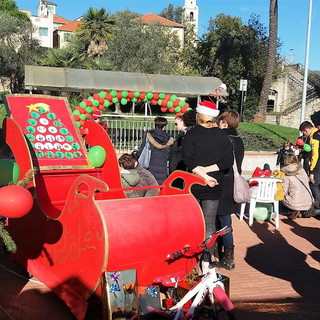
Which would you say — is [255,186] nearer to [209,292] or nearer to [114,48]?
→ [209,292]

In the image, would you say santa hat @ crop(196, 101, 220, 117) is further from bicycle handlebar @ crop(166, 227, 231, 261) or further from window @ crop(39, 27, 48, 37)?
window @ crop(39, 27, 48, 37)

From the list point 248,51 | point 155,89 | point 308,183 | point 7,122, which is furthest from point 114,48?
point 7,122

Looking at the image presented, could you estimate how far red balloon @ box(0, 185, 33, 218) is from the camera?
2896 millimetres

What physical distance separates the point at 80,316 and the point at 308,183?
618 cm

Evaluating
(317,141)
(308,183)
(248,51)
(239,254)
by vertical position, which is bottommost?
(239,254)

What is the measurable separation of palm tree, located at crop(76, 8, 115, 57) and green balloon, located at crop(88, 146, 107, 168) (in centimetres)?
3435

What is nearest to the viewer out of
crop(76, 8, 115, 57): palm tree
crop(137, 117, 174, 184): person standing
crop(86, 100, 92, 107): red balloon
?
crop(137, 117, 174, 184): person standing

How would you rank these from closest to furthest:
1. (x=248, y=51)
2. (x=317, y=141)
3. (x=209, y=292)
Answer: (x=209, y=292) → (x=317, y=141) → (x=248, y=51)

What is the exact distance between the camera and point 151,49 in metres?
39.6

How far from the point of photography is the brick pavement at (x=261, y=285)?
3994mm

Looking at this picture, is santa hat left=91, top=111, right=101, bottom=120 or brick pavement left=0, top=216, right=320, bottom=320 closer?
brick pavement left=0, top=216, right=320, bottom=320

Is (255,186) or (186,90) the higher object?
(186,90)

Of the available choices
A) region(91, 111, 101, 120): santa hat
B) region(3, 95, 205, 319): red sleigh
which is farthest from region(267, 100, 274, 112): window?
region(3, 95, 205, 319): red sleigh

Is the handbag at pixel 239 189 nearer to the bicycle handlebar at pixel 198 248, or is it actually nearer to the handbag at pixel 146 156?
the bicycle handlebar at pixel 198 248
